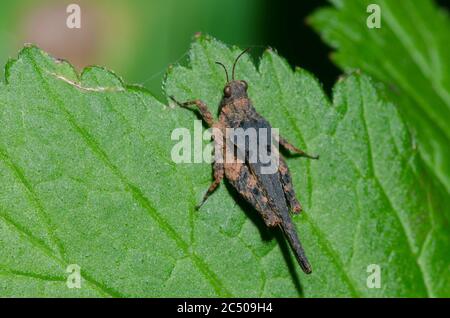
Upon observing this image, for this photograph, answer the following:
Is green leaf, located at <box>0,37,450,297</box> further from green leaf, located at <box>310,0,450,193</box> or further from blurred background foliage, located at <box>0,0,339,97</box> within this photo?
blurred background foliage, located at <box>0,0,339,97</box>

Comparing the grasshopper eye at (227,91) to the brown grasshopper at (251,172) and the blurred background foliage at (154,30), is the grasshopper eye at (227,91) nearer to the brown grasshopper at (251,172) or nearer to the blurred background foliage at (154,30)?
the brown grasshopper at (251,172)

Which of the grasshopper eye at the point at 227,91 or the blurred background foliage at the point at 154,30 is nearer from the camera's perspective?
the grasshopper eye at the point at 227,91

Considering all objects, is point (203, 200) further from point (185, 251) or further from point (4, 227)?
point (4, 227)

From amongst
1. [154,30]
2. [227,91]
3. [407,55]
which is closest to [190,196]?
[227,91]

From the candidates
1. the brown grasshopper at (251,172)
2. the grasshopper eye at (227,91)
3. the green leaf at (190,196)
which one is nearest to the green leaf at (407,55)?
the green leaf at (190,196)

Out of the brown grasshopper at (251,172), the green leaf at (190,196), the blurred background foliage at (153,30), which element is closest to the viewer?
the green leaf at (190,196)

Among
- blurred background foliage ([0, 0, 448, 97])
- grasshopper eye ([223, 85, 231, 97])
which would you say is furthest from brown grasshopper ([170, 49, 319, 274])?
blurred background foliage ([0, 0, 448, 97])
